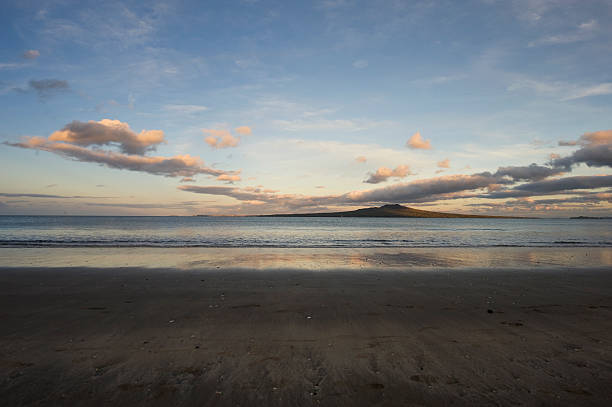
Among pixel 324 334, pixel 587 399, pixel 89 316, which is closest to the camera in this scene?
pixel 587 399

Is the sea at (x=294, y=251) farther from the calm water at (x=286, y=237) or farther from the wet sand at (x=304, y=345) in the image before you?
the wet sand at (x=304, y=345)

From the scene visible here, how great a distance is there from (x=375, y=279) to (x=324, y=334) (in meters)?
6.81

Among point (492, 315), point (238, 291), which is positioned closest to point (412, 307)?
point (492, 315)

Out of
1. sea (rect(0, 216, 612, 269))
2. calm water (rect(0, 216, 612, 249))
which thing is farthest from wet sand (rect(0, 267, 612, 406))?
calm water (rect(0, 216, 612, 249))

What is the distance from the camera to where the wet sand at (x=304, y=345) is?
4.62 metres

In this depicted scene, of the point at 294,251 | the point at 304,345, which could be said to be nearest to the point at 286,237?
the point at 294,251

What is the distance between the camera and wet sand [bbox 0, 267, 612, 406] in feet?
15.2

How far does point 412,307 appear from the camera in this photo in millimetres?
8961

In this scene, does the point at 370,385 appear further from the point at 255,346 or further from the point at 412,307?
the point at 412,307

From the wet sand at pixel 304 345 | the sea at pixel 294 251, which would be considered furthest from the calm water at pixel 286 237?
the wet sand at pixel 304 345

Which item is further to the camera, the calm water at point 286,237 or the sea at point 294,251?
the calm water at point 286,237

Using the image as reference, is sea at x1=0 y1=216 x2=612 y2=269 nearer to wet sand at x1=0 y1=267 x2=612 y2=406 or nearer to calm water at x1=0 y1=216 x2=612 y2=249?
calm water at x1=0 y1=216 x2=612 y2=249

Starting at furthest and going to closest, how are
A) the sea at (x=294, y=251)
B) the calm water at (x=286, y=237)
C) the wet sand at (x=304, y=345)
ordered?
the calm water at (x=286, y=237)
the sea at (x=294, y=251)
the wet sand at (x=304, y=345)

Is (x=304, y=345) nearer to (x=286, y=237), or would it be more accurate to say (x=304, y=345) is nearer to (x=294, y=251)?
(x=294, y=251)
